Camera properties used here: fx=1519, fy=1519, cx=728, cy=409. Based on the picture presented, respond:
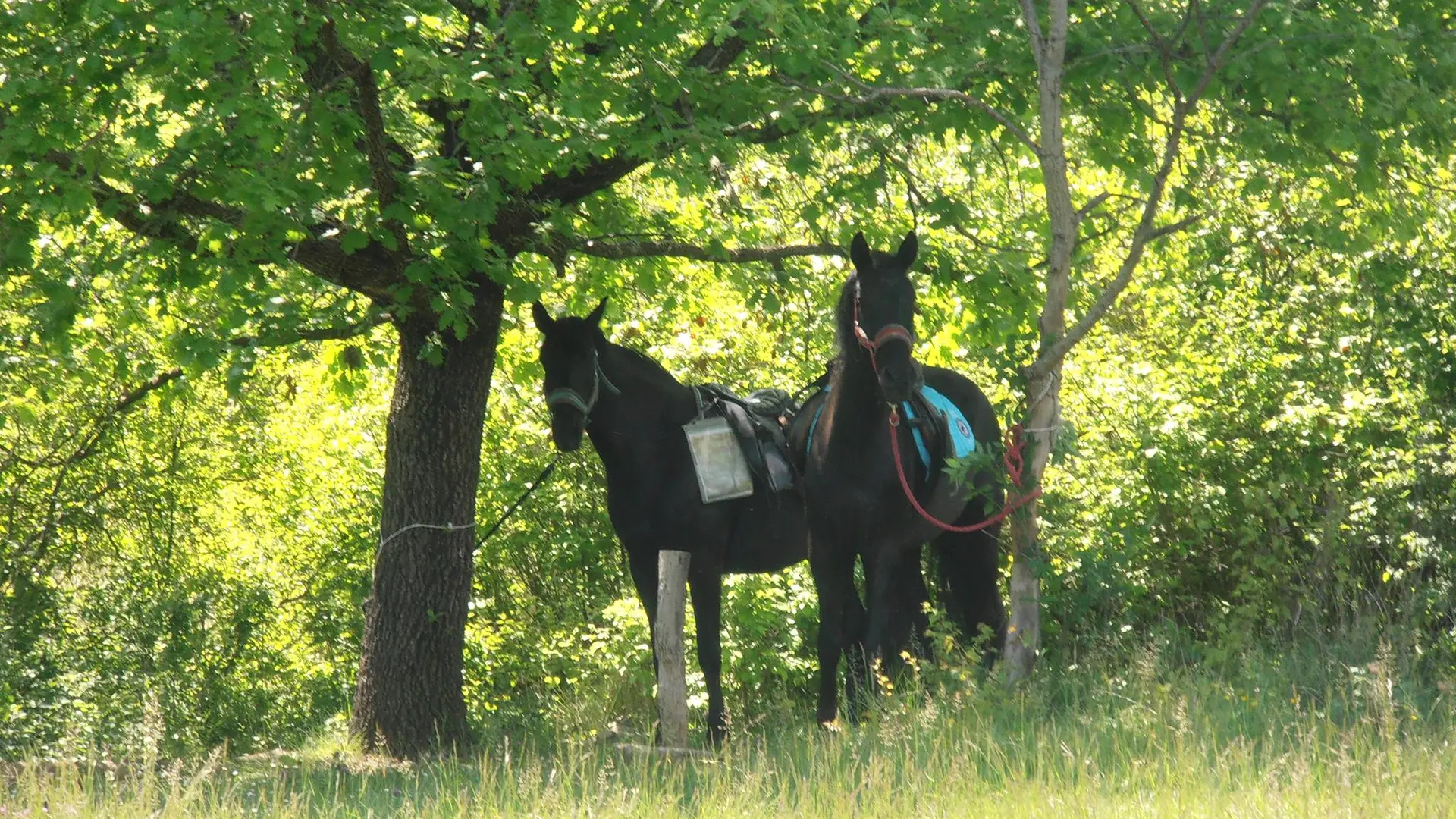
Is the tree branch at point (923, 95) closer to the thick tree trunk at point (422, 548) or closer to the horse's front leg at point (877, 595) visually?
the horse's front leg at point (877, 595)

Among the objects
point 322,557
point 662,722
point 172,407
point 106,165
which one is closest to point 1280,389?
point 662,722

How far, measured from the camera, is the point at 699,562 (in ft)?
30.4

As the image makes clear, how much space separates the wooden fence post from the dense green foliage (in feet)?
5.70

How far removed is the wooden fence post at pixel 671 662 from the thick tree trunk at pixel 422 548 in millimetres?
2059

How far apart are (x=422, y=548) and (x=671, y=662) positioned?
232 centimetres

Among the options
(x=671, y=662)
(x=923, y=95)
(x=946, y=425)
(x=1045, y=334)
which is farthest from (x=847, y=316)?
(x=671, y=662)

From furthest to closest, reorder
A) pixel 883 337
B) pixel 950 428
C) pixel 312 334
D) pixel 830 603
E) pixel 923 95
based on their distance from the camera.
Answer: pixel 312 334 < pixel 950 428 < pixel 830 603 < pixel 923 95 < pixel 883 337

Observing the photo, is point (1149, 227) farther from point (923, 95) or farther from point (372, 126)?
point (372, 126)

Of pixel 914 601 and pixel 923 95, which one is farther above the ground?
pixel 923 95

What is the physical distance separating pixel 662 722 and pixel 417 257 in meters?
3.01

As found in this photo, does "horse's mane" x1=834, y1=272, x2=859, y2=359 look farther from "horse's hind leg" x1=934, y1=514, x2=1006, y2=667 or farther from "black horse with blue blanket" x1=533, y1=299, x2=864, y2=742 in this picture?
"horse's hind leg" x1=934, y1=514, x2=1006, y2=667

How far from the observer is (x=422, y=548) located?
966 cm

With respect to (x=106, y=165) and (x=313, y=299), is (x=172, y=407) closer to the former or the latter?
(x=313, y=299)

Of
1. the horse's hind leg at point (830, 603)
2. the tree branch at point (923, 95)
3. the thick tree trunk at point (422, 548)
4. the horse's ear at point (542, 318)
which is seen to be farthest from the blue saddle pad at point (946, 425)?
the thick tree trunk at point (422, 548)
